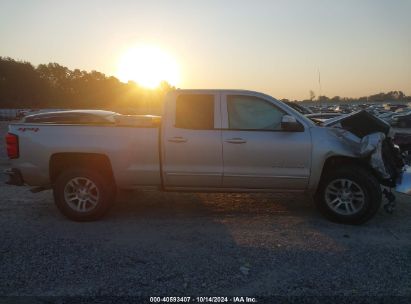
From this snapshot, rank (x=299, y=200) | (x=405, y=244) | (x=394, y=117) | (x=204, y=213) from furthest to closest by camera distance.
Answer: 1. (x=394, y=117)
2. (x=299, y=200)
3. (x=204, y=213)
4. (x=405, y=244)

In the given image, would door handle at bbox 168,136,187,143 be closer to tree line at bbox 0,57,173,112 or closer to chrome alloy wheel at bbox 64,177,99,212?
chrome alloy wheel at bbox 64,177,99,212

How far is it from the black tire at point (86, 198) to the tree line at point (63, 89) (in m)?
62.0

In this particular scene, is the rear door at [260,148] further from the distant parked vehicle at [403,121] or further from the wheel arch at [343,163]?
the distant parked vehicle at [403,121]

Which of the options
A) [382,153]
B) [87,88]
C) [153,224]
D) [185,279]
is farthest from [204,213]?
[87,88]

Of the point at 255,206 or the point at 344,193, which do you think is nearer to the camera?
the point at 344,193

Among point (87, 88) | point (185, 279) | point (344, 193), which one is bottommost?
point (185, 279)

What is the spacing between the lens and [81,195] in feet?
19.5

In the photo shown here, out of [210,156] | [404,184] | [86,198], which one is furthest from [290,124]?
[86,198]

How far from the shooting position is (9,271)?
4.19 meters

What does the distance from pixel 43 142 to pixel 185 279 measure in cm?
319

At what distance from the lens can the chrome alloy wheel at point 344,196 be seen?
5.71 metres

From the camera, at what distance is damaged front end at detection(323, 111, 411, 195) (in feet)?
18.6

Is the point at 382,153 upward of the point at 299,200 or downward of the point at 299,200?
upward

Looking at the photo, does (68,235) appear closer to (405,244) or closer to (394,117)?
(405,244)
